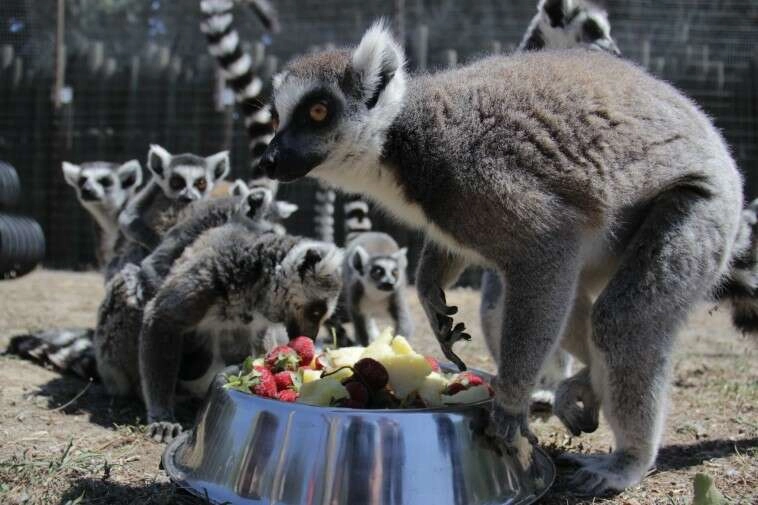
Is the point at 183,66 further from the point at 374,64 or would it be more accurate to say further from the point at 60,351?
the point at 374,64

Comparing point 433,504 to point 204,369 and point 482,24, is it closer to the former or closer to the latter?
point 204,369

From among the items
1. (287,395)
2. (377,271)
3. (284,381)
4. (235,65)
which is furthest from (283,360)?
(235,65)

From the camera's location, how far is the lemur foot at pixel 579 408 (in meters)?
3.78

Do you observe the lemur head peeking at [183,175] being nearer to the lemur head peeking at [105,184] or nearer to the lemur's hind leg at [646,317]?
the lemur head peeking at [105,184]

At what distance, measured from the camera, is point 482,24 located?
11617 mm

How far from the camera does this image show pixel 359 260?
8.59 m

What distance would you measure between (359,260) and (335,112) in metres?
5.26

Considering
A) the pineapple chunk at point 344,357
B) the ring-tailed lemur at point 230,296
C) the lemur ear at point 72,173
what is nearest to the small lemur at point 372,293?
the ring-tailed lemur at point 230,296

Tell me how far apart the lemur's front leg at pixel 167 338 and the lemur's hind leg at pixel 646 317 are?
250 cm

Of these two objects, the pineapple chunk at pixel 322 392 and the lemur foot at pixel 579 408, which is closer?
the pineapple chunk at pixel 322 392

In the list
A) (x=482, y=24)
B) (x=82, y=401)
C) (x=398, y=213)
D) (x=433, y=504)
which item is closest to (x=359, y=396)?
(x=433, y=504)

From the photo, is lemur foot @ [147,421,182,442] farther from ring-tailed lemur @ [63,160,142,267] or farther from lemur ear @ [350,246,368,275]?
ring-tailed lemur @ [63,160,142,267]

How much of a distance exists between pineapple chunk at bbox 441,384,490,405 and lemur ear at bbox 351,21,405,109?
1.39 metres

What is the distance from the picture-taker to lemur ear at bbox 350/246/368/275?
336 inches
